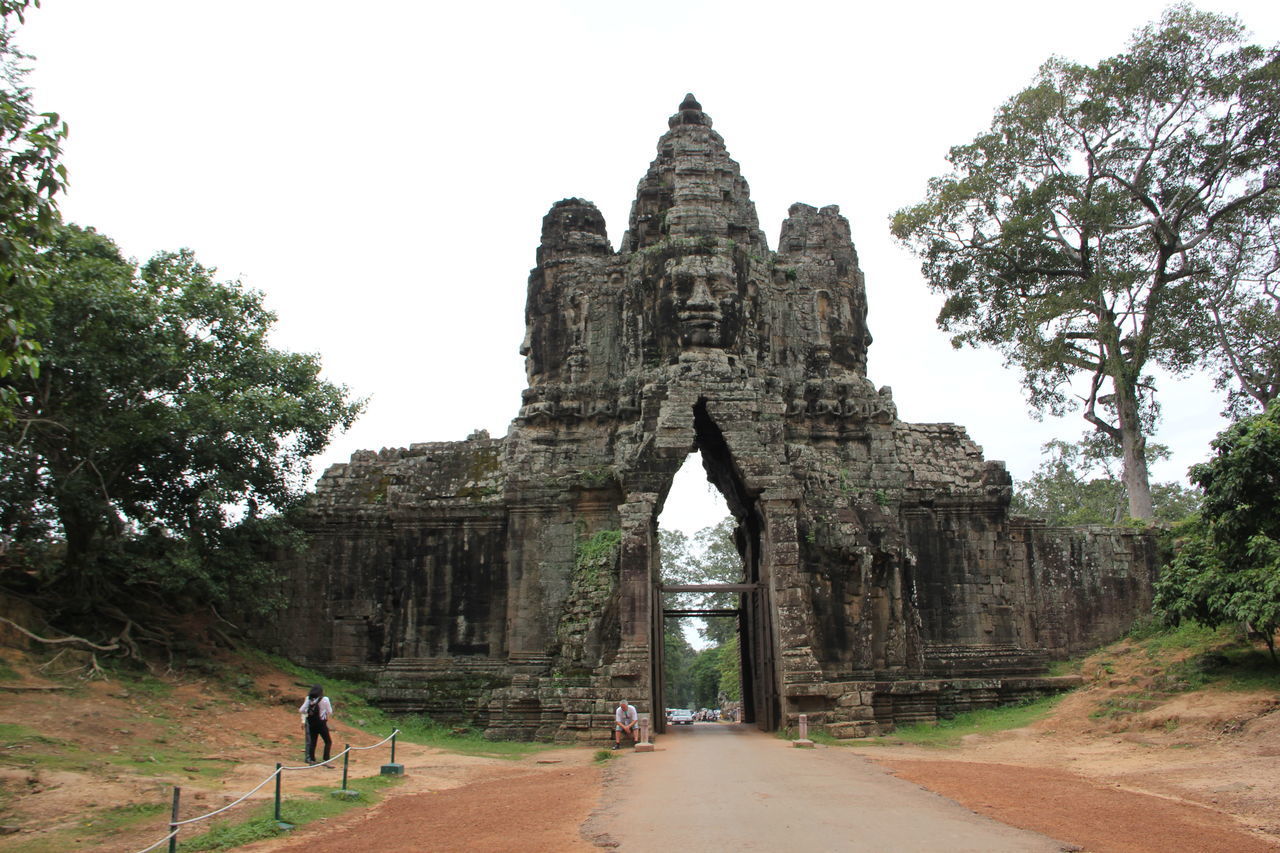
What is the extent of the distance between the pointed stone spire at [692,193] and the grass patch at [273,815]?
42.0 ft

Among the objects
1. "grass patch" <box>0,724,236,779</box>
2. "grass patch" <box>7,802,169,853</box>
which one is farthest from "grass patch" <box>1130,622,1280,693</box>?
"grass patch" <box>7,802,169,853</box>

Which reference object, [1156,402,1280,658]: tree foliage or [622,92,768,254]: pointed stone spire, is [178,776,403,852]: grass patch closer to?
[1156,402,1280,658]: tree foliage

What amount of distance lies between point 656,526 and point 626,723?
4251 millimetres

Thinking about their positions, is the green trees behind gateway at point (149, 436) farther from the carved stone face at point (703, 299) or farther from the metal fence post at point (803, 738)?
the metal fence post at point (803, 738)

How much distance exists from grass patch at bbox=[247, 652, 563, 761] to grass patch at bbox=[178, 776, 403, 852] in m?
4.26

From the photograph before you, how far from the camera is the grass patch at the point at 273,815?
7809 mm

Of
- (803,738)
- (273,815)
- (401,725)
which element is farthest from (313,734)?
(803,738)

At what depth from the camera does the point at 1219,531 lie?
14148mm

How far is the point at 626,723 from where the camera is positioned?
14641 millimetres

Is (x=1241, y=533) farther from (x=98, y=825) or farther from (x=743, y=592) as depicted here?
(x=98, y=825)

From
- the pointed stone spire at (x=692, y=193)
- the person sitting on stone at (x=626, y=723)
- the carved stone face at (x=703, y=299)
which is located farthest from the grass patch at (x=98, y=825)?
the pointed stone spire at (x=692, y=193)

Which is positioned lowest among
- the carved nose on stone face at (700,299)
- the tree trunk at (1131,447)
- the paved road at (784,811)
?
the paved road at (784,811)

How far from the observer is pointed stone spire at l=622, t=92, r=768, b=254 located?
65.5 feet

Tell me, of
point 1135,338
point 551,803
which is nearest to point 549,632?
point 551,803
